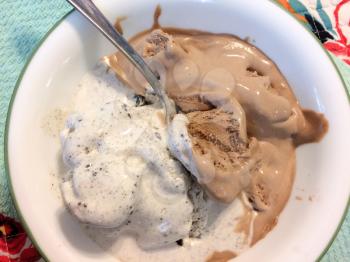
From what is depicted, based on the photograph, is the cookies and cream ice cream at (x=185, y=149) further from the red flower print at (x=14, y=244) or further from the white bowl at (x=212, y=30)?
the red flower print at (x=14, y=244)

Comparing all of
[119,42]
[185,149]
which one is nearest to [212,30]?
[119,42]

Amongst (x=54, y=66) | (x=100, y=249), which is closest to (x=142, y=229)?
(x=100, y=249)

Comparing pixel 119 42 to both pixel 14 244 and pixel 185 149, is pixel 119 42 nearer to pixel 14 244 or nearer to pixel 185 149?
pixel 185 149

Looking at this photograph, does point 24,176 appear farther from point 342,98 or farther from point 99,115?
point 342,98

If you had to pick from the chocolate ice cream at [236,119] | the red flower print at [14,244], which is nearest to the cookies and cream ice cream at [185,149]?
the chocolate ice cream at [236,119]

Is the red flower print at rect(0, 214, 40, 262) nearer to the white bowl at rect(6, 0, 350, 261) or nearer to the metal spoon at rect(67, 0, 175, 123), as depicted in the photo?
the white bowl at rect(6, 0, 350, 261)

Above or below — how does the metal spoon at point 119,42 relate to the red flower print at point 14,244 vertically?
above
